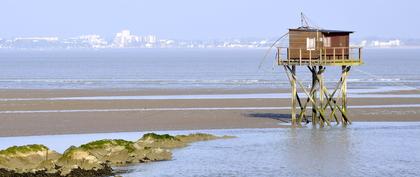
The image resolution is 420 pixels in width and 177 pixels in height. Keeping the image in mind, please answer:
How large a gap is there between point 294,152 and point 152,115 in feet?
49.7

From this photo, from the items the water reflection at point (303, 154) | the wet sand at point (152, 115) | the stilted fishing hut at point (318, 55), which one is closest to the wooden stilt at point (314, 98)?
the stilted fishing hut at point (318, 55)

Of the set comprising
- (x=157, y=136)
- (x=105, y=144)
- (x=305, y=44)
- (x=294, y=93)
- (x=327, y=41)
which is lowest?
(x=157, y=136)

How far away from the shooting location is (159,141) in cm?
3531

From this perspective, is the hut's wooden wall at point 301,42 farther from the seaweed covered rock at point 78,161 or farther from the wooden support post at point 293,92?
the seaweed covered rock at point 78,161

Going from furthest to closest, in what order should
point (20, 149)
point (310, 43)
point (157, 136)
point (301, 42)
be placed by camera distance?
point (301, 42)
point (310, 43)
point (157, 136)
point (20, 149)

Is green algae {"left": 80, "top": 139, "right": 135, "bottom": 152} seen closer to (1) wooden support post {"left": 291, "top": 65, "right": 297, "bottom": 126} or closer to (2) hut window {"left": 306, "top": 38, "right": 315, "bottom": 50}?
(1) wooden support post {"left": 291, "top": 65, "right": 297, "bottom": 126}

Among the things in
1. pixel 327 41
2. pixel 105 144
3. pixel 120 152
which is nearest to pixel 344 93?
pixel 327 41

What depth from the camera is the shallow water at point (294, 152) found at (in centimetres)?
2978

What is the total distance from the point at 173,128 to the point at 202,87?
33.8m

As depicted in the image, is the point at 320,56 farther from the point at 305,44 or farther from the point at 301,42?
the point at 301,42

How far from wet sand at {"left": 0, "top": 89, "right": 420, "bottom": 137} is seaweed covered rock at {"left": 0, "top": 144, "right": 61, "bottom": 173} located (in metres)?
9.14

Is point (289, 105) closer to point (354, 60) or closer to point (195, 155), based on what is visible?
point (354, 60)

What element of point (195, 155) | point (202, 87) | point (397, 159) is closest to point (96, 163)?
point (195, 155)

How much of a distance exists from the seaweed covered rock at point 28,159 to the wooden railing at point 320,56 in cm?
1437
